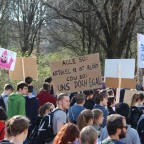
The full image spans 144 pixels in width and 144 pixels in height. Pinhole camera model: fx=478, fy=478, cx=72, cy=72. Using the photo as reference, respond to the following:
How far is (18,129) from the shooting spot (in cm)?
513

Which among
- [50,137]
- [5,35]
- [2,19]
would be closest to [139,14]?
[2,19]

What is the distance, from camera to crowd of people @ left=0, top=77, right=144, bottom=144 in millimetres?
5293

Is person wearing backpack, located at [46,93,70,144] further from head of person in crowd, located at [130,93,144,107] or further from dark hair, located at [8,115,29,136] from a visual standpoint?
dark hair, located at [8,115,29,136]

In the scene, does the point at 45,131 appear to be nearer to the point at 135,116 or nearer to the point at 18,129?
the point at 135,116

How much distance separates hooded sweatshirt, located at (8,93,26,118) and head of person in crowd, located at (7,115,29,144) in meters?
4.22

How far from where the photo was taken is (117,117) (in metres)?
5.80

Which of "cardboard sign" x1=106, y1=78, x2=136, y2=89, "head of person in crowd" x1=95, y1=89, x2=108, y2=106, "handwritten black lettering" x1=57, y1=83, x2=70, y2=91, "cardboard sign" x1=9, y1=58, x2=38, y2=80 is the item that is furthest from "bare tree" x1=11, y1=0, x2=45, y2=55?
"head of person in crowd" x1=95, y1=89, x2=108, y2=106

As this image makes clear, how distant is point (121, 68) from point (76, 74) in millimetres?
2482

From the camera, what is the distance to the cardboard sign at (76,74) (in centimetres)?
1089

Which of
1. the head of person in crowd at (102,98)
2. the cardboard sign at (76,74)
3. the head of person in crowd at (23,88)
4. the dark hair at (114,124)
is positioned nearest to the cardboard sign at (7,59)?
the cardboard sign at (76,74)

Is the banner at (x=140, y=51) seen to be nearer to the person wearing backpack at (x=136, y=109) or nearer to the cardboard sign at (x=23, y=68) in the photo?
the cardboard sign at (x=23, y=68)

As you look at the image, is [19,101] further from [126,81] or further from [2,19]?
[2,19]

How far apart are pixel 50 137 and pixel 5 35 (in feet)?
99.3

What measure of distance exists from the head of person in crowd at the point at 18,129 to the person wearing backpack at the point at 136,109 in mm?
3649
